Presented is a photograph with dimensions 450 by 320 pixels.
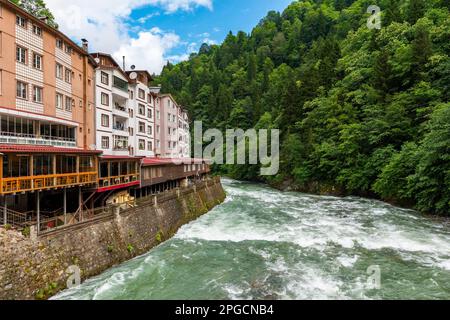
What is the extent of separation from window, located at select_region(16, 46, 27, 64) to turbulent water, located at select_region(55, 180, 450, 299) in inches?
651

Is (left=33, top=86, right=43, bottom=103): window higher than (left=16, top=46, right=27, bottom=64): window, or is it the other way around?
(left=16, top=46, right=27, bottom=64): window

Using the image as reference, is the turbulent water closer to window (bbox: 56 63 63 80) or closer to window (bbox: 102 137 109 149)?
window (bbox: 102 137 109 149)

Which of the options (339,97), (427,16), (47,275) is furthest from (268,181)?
(47,275)

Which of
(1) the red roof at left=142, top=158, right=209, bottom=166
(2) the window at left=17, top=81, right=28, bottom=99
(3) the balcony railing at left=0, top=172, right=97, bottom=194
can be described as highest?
(2) the window at left=17, top=81, right=28, bottom=99

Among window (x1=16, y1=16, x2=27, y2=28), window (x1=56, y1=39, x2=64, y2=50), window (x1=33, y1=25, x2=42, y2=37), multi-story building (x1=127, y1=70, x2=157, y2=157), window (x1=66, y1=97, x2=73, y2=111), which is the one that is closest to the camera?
window (x1=16, y1=16, x2=27, y2=28)

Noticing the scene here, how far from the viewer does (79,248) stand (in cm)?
1605

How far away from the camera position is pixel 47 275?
45.6 feet

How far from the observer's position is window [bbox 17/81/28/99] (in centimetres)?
2127

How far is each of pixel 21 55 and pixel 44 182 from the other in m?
10.9

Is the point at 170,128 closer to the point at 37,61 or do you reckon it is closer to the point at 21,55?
the point at 37,61

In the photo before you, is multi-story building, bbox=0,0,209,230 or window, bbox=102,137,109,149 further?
window, bbox=102,137,109,149

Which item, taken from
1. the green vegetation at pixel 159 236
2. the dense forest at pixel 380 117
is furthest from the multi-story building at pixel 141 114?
the dense forest at pixel 380 117

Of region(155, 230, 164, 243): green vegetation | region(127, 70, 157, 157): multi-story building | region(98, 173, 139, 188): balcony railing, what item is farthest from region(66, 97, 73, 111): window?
region(155, 230, 164, 243): green vegetation

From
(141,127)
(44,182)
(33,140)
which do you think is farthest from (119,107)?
(44,182)
